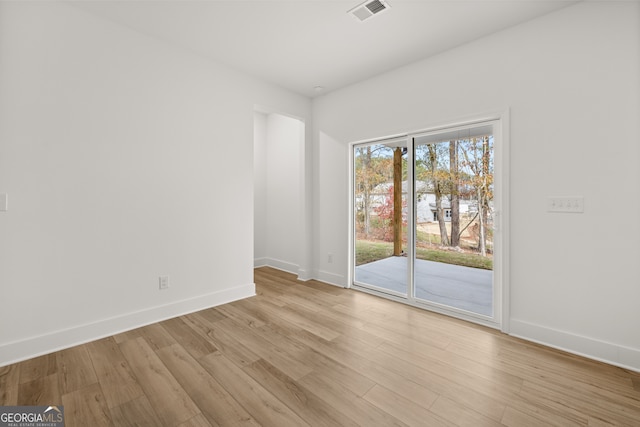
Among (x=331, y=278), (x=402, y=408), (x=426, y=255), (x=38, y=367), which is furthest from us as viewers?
(x=331, y=278)

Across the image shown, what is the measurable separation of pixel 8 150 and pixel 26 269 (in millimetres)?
883

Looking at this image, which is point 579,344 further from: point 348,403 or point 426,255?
point 348,403

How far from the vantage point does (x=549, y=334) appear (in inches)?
91.7

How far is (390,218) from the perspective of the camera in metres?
3.57

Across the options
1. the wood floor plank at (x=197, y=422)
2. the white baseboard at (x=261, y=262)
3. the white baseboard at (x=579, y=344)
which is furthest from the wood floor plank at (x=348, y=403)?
the white baseboard at (x=261, y=262)

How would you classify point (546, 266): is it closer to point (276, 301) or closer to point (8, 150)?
point (276, 301)

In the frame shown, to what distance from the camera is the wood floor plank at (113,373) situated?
1698 millimetres

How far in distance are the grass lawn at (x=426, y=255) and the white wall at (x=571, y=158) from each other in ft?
1.27

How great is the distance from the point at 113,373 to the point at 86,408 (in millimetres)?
342

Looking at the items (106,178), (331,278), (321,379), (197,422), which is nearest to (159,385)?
(197,422)

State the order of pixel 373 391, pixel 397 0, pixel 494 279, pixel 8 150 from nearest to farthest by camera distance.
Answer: pixel 373 391 < pixel 8 150 < pixel 397 0 < pixel 494 279

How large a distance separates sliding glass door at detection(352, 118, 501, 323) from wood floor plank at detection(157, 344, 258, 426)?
2247mm

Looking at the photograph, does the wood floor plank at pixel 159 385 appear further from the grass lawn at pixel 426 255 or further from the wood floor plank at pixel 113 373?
the grass lawn at pixel 426 255

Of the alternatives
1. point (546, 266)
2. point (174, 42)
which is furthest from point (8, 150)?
point (546, 266)
